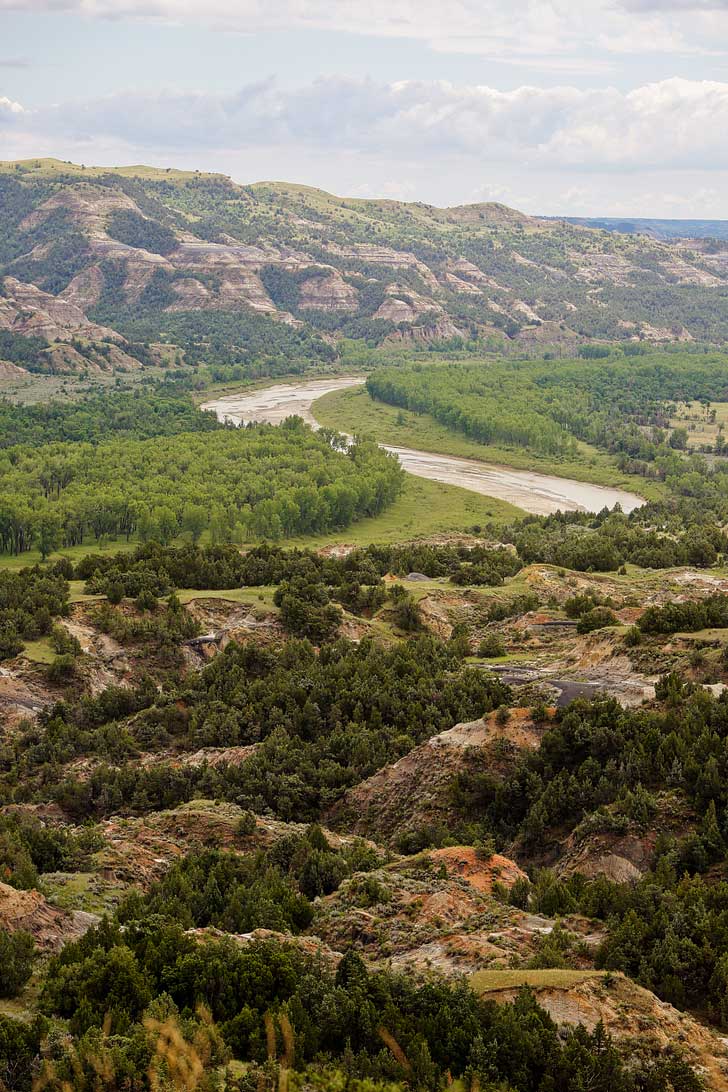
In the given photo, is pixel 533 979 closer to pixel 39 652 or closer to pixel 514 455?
pixel 39 652

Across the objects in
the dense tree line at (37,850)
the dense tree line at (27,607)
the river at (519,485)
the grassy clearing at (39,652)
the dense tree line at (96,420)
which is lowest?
the river at (519,485)

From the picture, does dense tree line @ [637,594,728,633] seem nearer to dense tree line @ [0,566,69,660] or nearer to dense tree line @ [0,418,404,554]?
dense tree line @ [0,566,69,660]

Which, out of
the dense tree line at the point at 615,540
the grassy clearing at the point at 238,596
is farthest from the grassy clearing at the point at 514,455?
the grassy clearing at the point at 238,596

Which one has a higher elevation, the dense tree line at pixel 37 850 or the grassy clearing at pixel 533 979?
the grassy clearing at pixel 533 979

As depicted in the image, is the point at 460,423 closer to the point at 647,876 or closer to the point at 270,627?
the point at 270,627

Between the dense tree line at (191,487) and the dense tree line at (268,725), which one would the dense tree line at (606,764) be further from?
the dense tree line at (191,487)

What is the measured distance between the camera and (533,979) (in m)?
25.3

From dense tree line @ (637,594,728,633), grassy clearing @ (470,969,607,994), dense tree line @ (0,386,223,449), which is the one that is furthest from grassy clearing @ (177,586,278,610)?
dense tree line @ (0,386,223,449)

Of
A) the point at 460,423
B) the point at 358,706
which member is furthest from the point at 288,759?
the point at 460,423

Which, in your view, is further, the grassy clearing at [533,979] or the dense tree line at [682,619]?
the dense tree line at [682,619]

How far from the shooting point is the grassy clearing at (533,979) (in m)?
25.0

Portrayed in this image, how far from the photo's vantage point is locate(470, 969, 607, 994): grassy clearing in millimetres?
25016

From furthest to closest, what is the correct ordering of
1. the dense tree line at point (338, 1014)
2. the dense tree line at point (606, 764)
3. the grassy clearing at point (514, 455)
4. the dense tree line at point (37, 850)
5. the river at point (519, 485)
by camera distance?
the grassy clearing at point (514, 455) → the river at point (519, 485) → the dense tree line at point (606, 764) → the dense tree line at point (37, 850) → the dense tree line at point (338, 1014)

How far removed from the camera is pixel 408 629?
6894 centimetres
